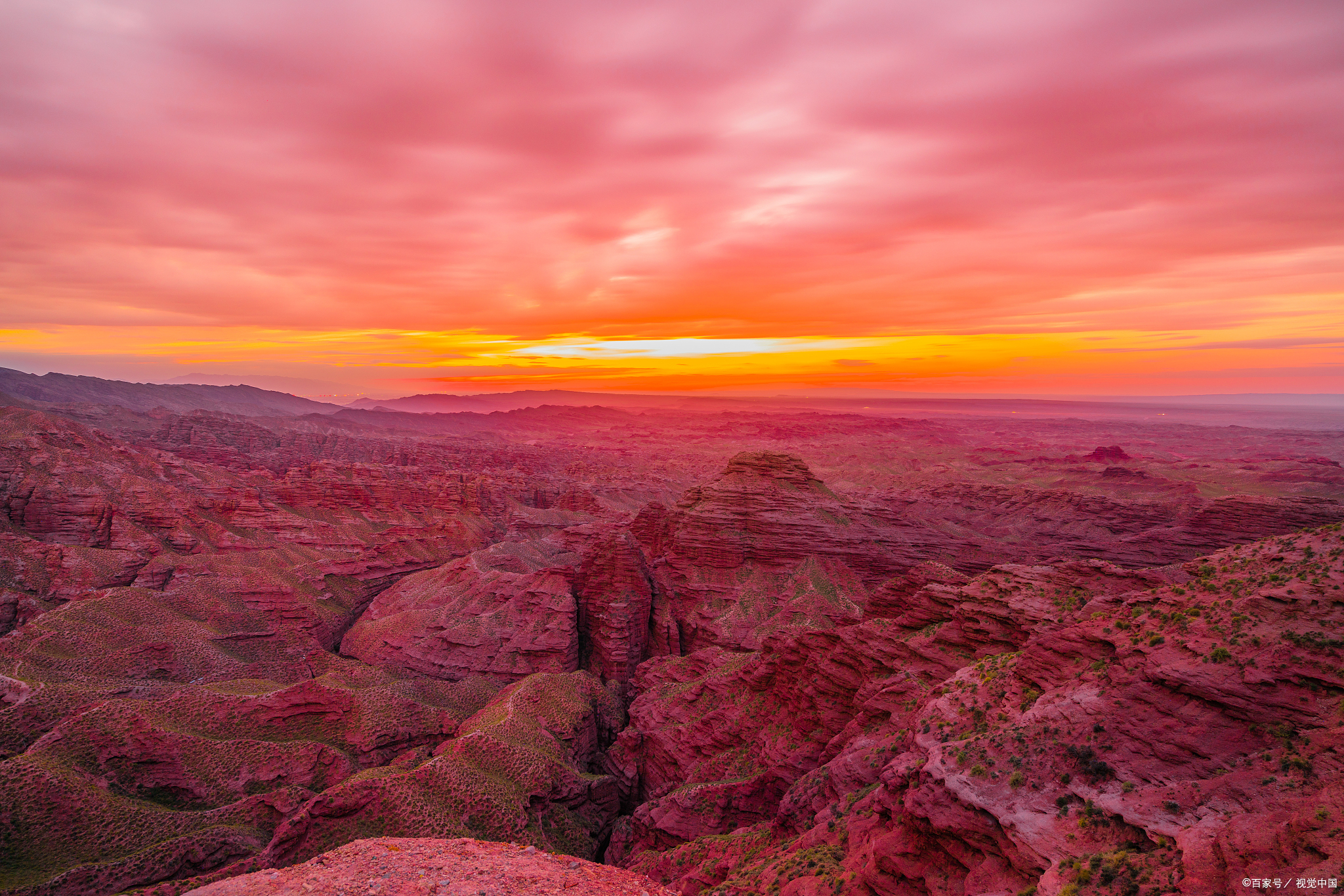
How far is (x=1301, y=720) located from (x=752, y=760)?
2382cm

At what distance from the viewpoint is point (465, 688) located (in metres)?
48.5

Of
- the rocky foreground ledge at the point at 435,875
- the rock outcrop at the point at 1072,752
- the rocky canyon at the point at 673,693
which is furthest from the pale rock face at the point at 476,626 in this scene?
the rocky foreground ledge at the point at 435,875

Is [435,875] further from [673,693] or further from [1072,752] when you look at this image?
[673,693]

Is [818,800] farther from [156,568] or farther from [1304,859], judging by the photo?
[156,568]

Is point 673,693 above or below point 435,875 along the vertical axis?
below

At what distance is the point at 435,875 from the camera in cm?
1900

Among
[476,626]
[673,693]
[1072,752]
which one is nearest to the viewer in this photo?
[1072,752]

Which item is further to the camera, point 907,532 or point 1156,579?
point 907,532

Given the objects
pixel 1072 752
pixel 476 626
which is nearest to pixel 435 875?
pixel 1072 752

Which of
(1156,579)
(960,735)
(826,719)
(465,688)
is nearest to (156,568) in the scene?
(465,688)

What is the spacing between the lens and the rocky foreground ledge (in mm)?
17844

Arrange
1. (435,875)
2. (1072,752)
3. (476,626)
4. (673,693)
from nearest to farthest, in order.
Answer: (1072,752), (435,875), (673,693), (476,626)

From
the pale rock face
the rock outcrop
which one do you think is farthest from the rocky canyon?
the pale rock face

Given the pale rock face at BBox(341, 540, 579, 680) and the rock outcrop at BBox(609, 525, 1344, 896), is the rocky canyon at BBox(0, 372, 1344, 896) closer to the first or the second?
the rock outcrop at BBox(609, 525, 1344, 896)
